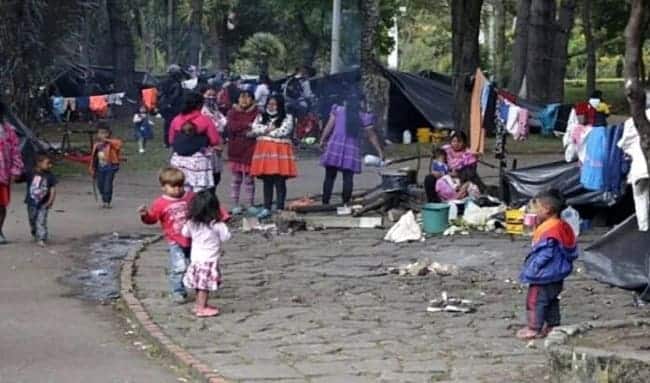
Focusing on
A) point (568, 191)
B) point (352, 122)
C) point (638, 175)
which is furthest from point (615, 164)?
point (352, 122)

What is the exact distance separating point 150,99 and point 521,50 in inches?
425

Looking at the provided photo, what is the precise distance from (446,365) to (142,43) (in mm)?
61053

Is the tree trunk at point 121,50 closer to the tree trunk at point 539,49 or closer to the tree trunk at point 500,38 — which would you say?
the tree trunk at point 539,49

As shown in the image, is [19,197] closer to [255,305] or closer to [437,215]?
[437,215]

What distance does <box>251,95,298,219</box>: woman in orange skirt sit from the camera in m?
16.0

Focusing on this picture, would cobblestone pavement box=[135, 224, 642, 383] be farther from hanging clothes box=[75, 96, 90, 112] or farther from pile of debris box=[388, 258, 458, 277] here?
hanging clothes box=[75, 96, 90, 112]

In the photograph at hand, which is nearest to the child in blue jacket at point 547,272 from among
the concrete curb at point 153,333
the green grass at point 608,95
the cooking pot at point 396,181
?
the concrete curb at point 153,333

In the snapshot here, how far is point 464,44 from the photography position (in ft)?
65.2

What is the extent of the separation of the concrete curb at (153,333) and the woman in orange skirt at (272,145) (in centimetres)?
327

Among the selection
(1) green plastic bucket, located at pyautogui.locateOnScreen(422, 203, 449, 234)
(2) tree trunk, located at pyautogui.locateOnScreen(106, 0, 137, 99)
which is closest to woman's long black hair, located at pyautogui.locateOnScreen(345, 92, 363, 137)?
(1) green plastic bucket, located at pyautogui.locateOnScreen(422, 203, 449, 234)

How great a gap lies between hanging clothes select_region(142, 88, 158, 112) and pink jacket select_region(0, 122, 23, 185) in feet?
57.3

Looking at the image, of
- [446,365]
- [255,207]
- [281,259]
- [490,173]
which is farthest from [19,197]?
[446,365]

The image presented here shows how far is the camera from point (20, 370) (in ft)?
28.5

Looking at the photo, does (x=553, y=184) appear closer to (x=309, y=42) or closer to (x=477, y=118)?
(x=477, y=118)
